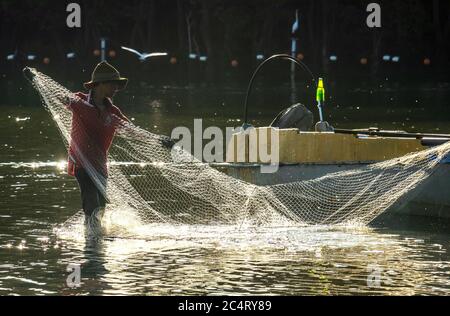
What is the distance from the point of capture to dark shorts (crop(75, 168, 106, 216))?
17.3 metres

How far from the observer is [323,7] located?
264 feet

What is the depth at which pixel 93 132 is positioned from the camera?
17.3 meters

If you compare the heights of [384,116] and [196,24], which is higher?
[196,24]

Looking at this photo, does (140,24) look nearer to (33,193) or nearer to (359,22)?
(359,22)

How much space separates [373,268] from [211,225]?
3.43 meters

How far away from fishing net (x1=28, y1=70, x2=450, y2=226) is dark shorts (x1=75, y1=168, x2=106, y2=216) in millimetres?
89

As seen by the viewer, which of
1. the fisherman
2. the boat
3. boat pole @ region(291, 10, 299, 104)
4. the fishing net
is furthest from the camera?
boat pole @ region(291, 10, 299, 104)

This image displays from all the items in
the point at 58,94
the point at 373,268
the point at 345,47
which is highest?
the point at 345,47

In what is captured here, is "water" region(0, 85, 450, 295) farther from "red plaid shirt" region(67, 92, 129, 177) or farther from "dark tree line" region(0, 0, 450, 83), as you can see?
"dark tree line" region(0, 0, 450, 83)

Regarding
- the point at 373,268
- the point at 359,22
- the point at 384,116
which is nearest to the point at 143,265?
the point at 373,268

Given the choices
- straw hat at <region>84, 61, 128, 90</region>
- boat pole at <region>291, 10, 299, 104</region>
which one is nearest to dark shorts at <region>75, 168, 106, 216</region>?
straw hat at <region>84, 61, 128, 90</region>
